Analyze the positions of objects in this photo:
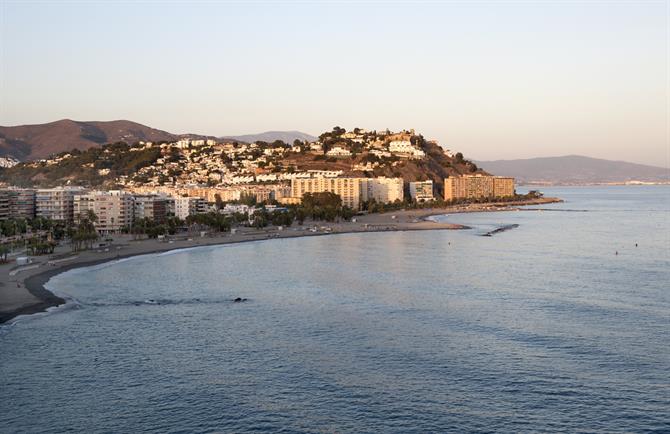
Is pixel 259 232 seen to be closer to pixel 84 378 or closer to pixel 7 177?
pixel 84 378

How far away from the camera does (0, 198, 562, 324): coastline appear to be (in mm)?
23906

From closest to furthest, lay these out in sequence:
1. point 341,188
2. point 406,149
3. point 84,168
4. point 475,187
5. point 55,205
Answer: point 55,205
point 341,188
point 84,168
point 475,187
point 406,149

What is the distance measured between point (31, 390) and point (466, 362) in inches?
372

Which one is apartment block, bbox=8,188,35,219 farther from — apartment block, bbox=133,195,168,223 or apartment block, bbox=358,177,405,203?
apartment block, bbox=358,177,405,203

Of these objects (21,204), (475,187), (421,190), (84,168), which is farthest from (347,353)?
(84,168)

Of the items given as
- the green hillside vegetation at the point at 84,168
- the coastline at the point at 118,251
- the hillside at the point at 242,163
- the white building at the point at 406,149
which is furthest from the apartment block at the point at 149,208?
the white building at the point at 406,149

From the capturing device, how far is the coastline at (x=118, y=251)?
2391cm

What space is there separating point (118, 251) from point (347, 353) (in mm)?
25628

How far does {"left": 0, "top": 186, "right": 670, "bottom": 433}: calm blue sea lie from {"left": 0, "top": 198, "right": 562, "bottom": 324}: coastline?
1121mm

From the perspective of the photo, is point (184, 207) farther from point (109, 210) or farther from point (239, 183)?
point (239, 183)

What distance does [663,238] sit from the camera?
47.7 meters

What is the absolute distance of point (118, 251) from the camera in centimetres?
3969

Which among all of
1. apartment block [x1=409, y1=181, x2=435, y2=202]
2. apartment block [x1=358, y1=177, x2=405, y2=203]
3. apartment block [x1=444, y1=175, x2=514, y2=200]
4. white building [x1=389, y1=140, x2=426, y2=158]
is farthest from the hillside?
apartment block [x1=358, y1=177, x2=405, y2=203]

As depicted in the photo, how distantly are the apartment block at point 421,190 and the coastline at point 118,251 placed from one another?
12861 mm
